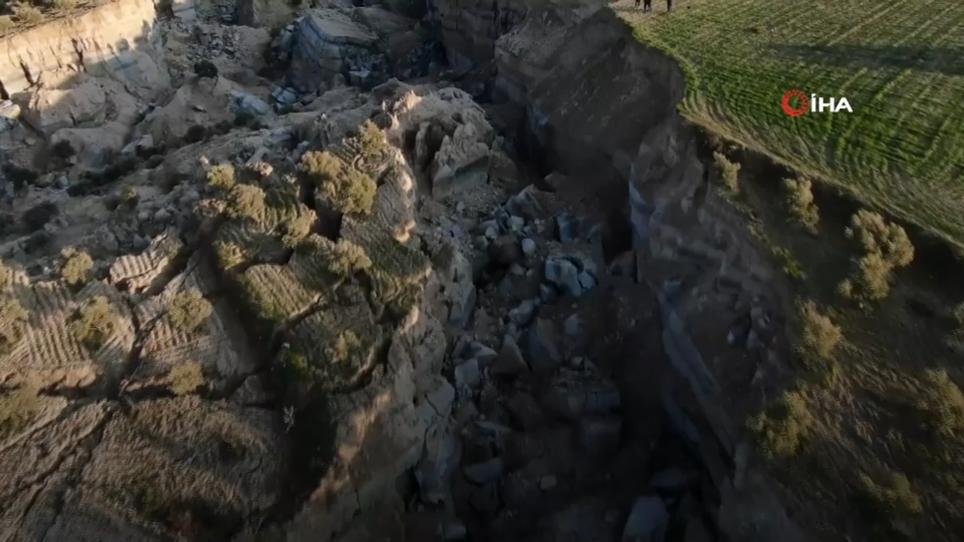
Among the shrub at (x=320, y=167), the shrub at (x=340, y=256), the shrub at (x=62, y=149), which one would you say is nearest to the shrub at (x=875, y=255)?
→ the shrub at (x=340, y=256)

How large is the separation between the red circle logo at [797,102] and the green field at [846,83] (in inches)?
6.1

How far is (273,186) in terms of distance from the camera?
1484 centimetres

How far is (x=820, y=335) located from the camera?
10.5 metres

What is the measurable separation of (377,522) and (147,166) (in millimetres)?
14139

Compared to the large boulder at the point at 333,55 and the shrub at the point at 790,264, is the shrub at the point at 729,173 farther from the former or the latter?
the large boulder at the point at 333,55

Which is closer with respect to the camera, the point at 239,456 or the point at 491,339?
the point at 239,456

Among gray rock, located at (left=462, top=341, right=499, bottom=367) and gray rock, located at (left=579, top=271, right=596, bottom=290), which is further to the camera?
gray rock, located at (left=579, top=271, right=596, bottom=290)

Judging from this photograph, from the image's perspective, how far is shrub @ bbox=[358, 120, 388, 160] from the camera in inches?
614

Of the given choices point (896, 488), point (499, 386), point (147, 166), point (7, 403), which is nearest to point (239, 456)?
point (7, 403)

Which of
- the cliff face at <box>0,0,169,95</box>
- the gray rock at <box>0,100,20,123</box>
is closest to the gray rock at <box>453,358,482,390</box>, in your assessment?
the gray rock at <box>0,100,20,123</box>

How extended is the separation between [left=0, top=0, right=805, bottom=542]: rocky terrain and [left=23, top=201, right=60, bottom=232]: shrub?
7cm

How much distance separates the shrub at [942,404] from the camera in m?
9.39

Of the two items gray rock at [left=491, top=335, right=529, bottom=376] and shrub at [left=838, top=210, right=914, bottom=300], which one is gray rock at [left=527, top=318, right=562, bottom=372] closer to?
gray rock at [left=491, top=335, right=529, bottom=376]

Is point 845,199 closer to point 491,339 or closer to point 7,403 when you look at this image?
point 491,339
